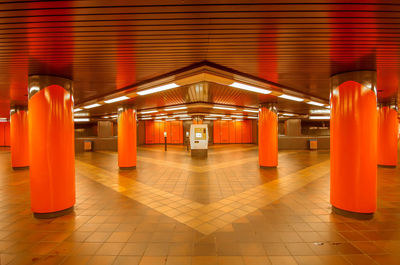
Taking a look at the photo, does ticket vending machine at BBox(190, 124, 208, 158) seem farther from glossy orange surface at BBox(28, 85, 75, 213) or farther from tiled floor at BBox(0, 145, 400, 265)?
glossy orange surface at BBox(28, 85, 75, 213)

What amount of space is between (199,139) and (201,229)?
967 centimetres

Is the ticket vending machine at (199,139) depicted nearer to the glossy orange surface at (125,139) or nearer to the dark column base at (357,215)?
the glossy orange surface at (125,139)

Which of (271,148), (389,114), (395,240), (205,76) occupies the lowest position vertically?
(395,240)

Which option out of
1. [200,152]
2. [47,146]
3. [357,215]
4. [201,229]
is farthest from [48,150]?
[200,152]

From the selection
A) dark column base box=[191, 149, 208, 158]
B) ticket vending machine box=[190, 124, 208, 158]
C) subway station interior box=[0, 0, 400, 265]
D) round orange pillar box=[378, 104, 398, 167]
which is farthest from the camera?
dark column base box=[191, 149, 208, 158]

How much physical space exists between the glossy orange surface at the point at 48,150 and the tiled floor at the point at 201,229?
1.65 ft

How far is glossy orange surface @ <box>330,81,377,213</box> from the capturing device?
403 cm

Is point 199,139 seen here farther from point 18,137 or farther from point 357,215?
point 18,137

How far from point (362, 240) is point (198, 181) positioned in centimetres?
491

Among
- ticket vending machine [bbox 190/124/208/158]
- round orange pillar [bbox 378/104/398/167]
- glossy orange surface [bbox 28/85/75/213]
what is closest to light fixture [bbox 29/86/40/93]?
glossy orange surface [bbox 28/85/75/213]

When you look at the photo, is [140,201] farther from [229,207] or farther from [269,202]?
[269,202]

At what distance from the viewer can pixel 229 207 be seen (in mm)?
4645

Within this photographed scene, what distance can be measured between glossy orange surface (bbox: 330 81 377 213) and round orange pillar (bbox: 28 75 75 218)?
6.69 m

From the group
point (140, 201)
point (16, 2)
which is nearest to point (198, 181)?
point (140, 201)
